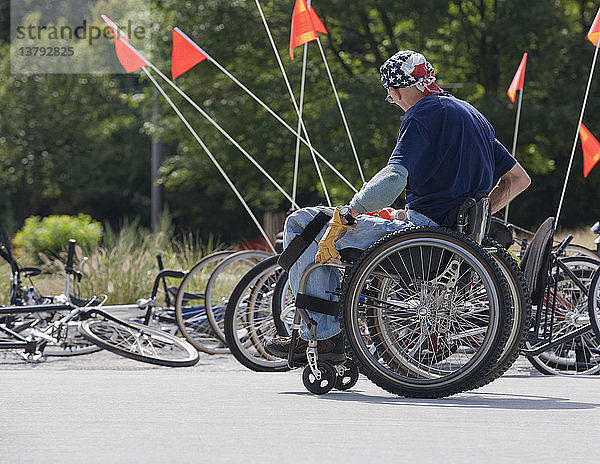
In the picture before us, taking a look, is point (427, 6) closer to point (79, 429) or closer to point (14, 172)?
point (79, 429)

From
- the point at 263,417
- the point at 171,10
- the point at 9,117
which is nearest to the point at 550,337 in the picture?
the point at 263,417

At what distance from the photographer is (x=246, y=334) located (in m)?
6.14

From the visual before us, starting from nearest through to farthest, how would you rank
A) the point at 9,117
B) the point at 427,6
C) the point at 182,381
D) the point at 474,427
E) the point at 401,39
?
the point at 474,427, the point at 182,381, the point at 427,6, the point at 401,39, the point at 9,117

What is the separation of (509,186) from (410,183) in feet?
2.36

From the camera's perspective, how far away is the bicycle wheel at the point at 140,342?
6.64m

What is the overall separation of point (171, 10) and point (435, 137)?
1836 centimetres

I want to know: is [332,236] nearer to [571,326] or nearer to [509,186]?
[509,186]

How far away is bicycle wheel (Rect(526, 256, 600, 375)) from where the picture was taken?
20.0 feet

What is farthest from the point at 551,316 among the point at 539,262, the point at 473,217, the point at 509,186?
the point at 473,217

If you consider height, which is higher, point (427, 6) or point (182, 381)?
point (427, 6)

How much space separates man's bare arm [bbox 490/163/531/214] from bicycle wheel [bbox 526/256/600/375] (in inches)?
42.1

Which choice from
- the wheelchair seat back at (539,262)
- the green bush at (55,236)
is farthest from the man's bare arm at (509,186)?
the green bush at (55,236)

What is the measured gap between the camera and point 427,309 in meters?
4.34

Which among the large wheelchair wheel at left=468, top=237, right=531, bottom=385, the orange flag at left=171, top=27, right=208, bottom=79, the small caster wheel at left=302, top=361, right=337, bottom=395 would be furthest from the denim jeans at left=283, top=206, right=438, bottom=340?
the orange flag at left=171, top=27, right=208, bottom=79
